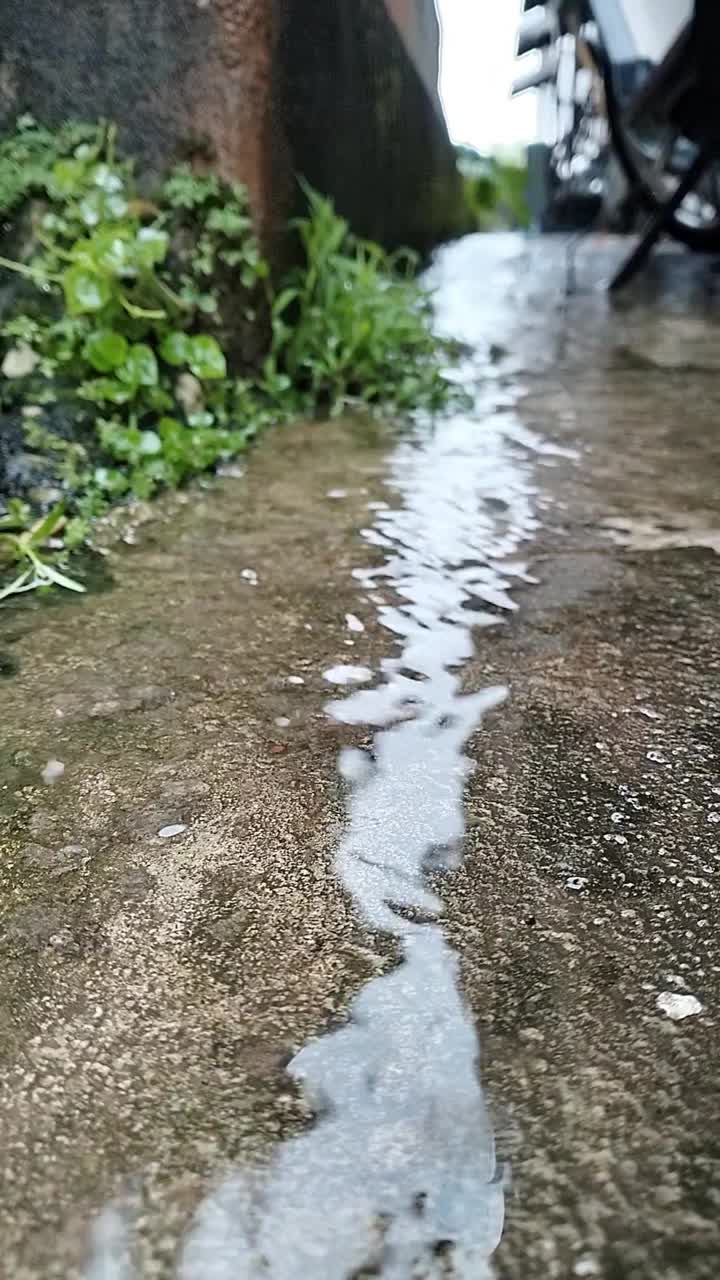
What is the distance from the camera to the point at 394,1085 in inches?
25.2

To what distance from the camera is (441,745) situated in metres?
1.02

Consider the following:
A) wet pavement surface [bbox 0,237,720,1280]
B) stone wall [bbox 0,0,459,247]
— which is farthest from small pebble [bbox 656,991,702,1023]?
stone wall [bbox 0,0,459,247]

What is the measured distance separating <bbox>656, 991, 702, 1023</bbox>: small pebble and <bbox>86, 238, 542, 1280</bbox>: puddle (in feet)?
0.44

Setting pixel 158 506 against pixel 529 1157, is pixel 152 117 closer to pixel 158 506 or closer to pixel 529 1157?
pixel 158 506

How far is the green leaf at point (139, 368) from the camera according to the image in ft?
6.12

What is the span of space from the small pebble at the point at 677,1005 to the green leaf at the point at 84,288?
156cm

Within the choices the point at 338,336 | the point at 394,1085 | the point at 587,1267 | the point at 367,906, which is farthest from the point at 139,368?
the point at 587,1267

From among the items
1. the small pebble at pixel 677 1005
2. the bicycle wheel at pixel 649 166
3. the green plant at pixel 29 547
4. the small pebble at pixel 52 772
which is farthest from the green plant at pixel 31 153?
the bicycle wheel at pixel 649 166

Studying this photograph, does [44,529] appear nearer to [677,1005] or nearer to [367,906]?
[367,906]

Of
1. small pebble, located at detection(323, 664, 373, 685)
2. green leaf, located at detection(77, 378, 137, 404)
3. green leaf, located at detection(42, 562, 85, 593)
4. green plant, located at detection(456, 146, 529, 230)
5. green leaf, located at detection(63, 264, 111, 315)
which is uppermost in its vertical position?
green plant, located at detection(456, 146, 529, 230)

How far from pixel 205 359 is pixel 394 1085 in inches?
62.8

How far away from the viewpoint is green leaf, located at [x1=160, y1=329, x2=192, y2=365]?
1951mm

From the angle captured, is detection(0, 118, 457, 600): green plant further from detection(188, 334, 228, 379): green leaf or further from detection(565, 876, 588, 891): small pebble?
detection(565, 876, 588, 891): small pebble

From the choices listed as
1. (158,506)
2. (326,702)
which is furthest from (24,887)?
(158,506)
